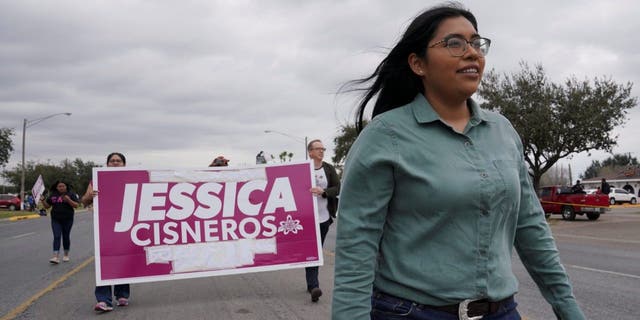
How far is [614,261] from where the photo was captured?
11008 mm

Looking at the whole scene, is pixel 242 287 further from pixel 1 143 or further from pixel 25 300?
pixel 1 143

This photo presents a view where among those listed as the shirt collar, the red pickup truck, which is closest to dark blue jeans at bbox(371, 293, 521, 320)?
the shirt collar

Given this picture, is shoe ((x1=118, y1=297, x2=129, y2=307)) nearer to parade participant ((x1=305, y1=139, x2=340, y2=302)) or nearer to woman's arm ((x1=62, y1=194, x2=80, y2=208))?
parade participant ((x1=305, y1=139, x2=340, y2=302))

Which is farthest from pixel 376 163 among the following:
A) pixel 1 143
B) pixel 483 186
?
pixel 1 143

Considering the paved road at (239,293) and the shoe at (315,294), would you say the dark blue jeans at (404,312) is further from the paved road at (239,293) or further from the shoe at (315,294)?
the shoe at (315,294)

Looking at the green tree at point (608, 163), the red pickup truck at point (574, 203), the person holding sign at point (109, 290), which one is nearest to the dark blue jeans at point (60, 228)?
the person holding sign at point (109, 290)

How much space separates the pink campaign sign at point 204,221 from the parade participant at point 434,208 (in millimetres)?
5817

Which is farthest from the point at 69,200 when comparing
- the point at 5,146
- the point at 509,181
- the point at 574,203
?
the point at 5,146

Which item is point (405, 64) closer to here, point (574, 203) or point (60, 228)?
point (60, 228)

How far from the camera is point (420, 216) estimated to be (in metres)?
1.86

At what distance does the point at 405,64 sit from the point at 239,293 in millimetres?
6234

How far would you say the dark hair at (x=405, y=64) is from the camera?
2.08 meters

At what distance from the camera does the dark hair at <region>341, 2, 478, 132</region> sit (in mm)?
2082

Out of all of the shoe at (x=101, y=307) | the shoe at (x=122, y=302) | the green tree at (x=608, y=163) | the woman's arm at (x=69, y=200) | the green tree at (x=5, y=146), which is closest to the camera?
the shoe at (x=101, y=307)
